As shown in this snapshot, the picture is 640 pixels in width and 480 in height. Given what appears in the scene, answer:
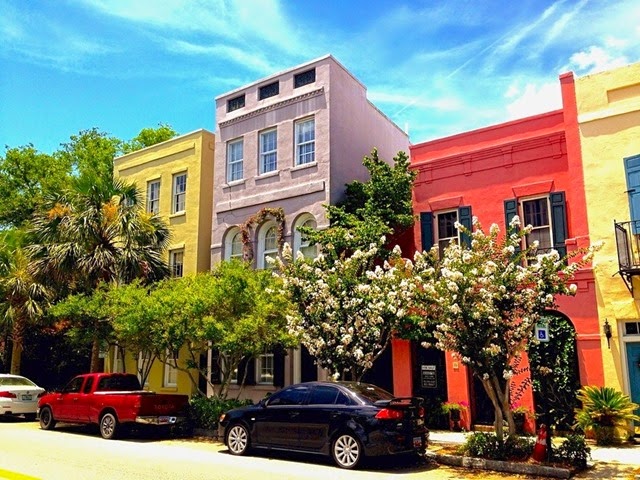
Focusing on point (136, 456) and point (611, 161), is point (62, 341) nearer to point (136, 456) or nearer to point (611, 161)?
point (136, 456)

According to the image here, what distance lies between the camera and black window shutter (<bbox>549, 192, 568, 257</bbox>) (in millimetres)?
14945

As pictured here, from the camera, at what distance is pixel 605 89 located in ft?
48.2

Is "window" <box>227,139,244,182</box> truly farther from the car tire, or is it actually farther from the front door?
the front door

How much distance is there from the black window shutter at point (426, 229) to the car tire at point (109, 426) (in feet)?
31.0

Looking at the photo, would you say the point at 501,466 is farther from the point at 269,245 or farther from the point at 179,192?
the point at 179,192

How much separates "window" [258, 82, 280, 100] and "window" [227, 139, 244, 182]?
181 cm

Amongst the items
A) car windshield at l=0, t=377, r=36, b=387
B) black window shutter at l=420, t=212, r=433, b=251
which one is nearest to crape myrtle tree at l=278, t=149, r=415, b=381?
black window shutter at l=420, t=212, r=433, b=251

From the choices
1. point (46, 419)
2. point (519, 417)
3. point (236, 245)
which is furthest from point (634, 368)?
point (46, 419)

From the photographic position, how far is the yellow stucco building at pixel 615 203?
528 inches

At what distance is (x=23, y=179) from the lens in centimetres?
3275

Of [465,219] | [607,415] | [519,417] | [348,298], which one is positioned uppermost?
[465,219]

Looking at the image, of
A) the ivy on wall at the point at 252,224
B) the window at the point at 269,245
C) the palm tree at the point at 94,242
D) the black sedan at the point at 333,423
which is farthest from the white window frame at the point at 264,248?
the black sedan at the point at 333,423

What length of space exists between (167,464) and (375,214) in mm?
9069

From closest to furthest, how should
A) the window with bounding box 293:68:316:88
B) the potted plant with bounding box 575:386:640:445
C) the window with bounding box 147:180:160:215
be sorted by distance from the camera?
the potted plant with bounding box 575:386:640:445 < the window with bounding box 293:68:316:88 < the window with bounding box 147:180:160:215
